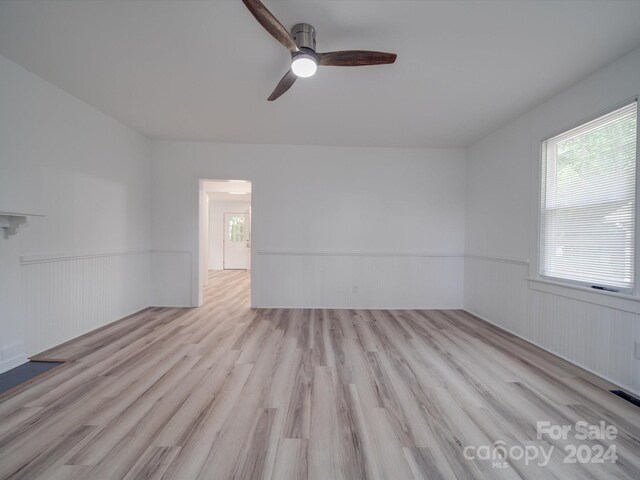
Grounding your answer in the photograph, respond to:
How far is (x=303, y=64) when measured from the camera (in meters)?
1.71

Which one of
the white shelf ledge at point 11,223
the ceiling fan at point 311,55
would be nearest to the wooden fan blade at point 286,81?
the ceiling fan at point 311,55

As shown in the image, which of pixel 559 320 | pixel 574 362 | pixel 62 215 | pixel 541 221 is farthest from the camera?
pixel 541 221

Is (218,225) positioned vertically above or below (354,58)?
below

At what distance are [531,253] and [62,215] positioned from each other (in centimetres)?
529

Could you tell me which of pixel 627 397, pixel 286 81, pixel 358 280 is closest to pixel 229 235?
pixel 358 280

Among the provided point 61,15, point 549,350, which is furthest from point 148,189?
point 549,350

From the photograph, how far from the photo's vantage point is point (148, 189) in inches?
154

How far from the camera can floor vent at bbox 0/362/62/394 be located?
Result: 1897mm

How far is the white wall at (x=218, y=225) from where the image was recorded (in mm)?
8195

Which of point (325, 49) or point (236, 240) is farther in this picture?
point (236, 240)

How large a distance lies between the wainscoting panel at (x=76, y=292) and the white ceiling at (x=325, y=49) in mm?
1867

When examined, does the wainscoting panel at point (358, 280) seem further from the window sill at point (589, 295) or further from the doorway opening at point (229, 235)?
the doorway opening at point (229, 235)

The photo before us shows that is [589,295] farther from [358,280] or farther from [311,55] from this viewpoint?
[311,55]

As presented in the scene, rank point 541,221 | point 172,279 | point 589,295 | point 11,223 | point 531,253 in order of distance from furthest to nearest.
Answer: point 172,279
point 531,253
point 541,221
point 589,295
point 11,223
